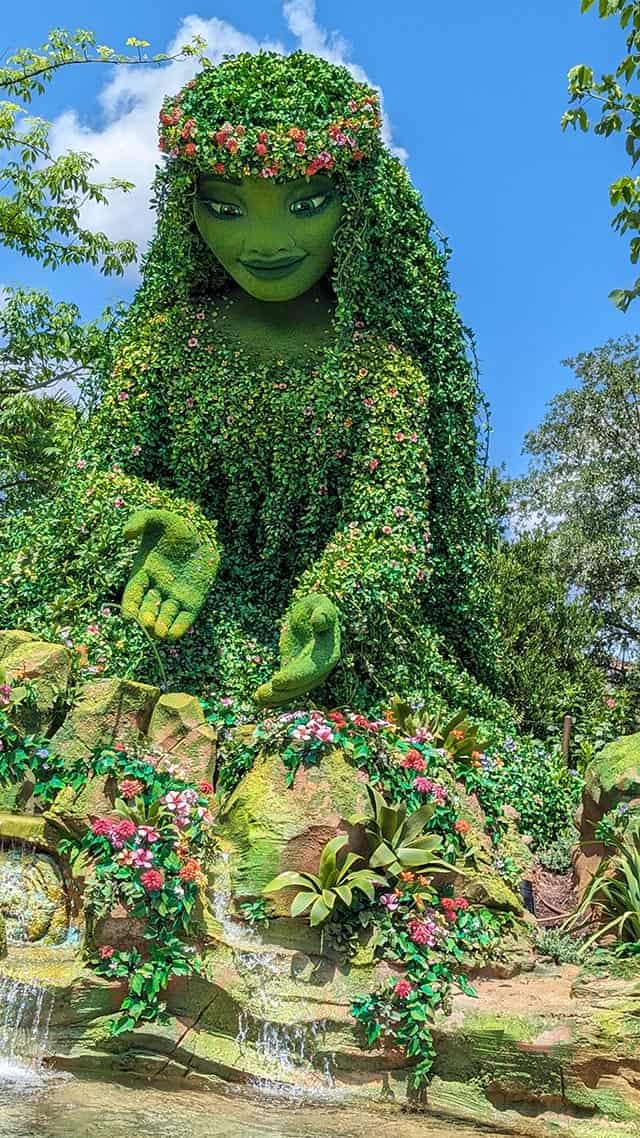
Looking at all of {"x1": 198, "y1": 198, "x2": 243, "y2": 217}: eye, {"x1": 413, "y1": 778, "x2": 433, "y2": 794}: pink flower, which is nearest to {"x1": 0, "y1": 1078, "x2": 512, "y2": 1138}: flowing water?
{"x1": 413, "y1": 778, "x2": 433, "y2": 794}: pink flower

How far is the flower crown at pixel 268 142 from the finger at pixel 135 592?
1.91 m

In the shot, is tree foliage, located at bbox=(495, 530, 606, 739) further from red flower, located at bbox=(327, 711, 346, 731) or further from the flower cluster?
the flower cluster

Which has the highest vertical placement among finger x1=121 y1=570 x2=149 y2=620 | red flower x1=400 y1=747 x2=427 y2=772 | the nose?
the nose

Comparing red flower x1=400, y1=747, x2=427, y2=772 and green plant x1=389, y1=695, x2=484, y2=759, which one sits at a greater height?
green plant x1=389, y1=695, x2=484, y2=759

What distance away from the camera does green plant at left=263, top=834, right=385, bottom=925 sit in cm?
411

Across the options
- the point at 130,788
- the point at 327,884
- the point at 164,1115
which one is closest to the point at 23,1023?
the point at 164,1115

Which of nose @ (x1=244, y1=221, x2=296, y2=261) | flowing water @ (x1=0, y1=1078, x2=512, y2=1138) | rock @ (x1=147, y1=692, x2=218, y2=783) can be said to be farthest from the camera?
nose @ (x1=244, y1=221, x2=296, y2=261)

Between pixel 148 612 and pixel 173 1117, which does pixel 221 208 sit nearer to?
pixel 148 612

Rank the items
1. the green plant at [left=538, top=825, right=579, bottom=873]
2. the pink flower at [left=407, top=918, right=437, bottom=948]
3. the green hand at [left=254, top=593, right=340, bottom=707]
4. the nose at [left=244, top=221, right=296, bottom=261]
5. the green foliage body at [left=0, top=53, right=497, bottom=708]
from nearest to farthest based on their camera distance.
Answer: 1. the pink flower at [left=407, top=918, right=437, bottom=948]
2. the green hand at [left=254, top=593, right=340, bottom=707]
3. the green foliage body at [left=0, top=53, right=497, bottom=708]
4. the nose at [left=244, top=221, right=296, bottom=261]
5. the green plant at [left=538, top=825, right=579, bottom=873]

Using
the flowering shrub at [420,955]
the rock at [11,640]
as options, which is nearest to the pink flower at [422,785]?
the flowering shrub at [420,955]

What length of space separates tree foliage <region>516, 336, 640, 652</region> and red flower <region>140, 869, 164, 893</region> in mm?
11194

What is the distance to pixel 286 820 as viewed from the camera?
4.37 metres

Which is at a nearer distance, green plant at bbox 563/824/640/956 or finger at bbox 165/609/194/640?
green plant at bbox 563/824/640/956

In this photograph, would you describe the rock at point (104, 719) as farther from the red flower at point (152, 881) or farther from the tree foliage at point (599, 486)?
the tree foliage at point (599, 486)
